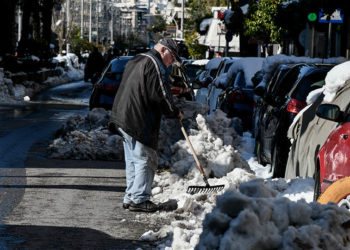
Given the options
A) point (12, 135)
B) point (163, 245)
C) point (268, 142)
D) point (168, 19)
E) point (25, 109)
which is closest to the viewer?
point (163, 245)

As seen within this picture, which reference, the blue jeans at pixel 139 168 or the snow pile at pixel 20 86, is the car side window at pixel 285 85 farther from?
the snow pile at pixel 20 86

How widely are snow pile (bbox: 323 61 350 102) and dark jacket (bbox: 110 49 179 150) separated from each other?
186 cm

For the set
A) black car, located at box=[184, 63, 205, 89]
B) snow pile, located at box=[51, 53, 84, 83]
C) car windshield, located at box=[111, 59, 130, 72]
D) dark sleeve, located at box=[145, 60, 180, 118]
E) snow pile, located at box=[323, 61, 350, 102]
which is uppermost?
snow pile, located at box=[323, 61, 350, 102]

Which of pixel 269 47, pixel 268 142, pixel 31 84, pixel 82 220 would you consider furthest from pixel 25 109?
pixel 269 47

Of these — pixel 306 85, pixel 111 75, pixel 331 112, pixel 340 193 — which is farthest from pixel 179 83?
pixel 340 193

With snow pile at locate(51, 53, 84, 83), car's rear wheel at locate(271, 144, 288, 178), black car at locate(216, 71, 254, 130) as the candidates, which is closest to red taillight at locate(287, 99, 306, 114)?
car's rear wheel at locate(271, 144, 288, 178)

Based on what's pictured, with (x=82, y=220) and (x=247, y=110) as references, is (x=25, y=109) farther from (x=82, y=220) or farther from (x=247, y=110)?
(x=82, y=220)

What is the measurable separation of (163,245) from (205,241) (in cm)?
256

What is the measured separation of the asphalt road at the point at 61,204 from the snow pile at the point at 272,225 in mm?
2724

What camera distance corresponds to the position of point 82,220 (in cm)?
855

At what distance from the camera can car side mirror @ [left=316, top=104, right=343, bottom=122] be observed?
23.4 ft

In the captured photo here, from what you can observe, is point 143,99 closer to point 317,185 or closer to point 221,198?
point 317,185

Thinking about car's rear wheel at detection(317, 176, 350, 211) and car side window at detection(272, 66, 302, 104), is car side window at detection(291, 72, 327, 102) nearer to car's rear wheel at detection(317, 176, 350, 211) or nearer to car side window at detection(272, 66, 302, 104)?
car side window at detection(272, 66, 302, 104)

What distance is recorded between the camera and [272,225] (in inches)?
184
